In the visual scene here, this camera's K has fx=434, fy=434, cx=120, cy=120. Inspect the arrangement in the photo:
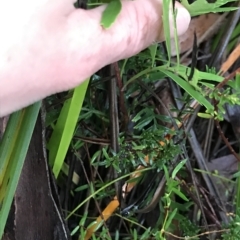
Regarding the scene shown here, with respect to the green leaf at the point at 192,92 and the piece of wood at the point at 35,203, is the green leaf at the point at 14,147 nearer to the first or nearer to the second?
the piece of wood at the point at 35,203

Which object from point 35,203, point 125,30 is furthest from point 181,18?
point 35,203

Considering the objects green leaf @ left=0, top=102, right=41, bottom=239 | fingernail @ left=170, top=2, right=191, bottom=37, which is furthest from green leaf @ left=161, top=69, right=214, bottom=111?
green leaf @ left=0, top=102, right=41, bottom=239

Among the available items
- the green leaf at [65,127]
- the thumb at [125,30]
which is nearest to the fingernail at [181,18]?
the thumb at [125,30]

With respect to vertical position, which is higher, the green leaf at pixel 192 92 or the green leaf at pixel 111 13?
the green leaf at pixel 111 13

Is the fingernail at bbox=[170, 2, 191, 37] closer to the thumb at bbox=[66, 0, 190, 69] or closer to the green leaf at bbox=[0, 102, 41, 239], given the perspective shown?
the thumb at bbox=[66, 0, 190, 69]

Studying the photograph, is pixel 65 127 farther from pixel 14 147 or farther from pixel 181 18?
pixel 181 18

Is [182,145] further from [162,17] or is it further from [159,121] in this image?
[162,17]

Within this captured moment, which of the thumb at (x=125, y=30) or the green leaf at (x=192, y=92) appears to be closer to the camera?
the thumb at (x=125, y=30)
